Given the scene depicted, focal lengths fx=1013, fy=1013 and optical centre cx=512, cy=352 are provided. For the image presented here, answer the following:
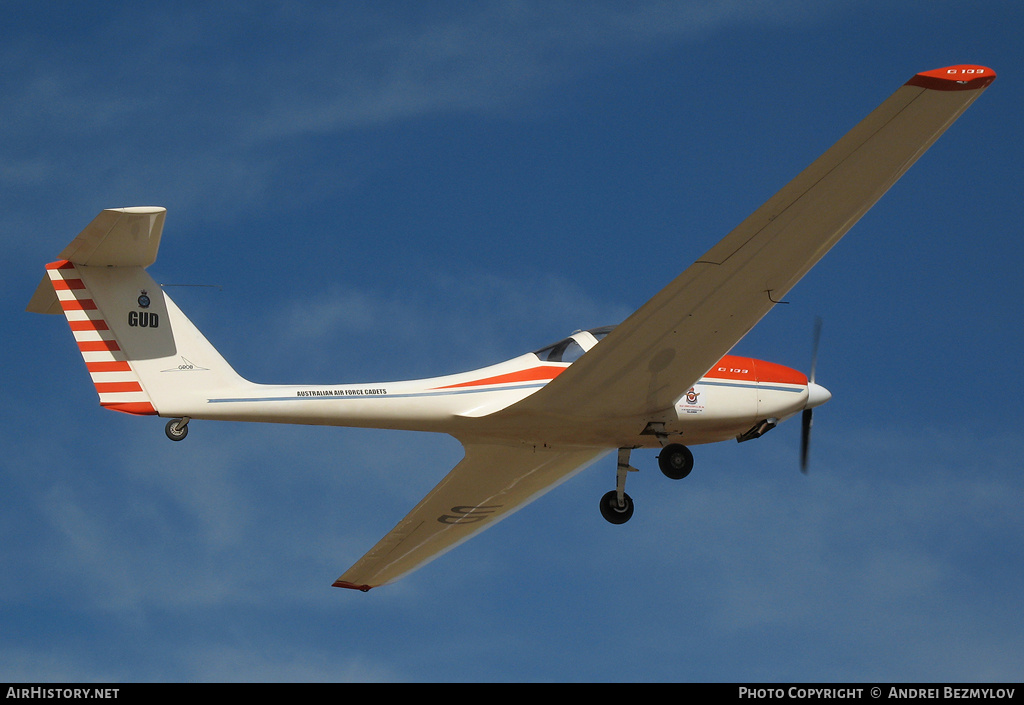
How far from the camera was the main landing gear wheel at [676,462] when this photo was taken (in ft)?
48.2

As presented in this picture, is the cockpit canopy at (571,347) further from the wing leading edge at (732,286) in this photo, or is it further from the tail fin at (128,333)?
the tail fin at (128,333)

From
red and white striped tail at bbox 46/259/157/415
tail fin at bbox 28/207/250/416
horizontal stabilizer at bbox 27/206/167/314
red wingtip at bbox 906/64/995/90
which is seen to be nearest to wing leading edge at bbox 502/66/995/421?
red wingtip at bbox 906/64/995/90

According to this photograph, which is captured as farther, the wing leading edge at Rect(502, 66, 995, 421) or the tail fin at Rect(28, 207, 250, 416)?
the tail fin at Rect(28, 207, 250, 416)

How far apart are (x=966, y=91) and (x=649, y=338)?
4.78 metres

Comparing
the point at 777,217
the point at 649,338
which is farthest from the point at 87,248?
the point at 777,217

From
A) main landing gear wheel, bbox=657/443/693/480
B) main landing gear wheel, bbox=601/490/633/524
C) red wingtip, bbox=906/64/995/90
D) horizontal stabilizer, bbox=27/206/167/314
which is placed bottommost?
main landing gear wheel, bbox=601/490/633/524

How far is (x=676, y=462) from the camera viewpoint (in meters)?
14.7

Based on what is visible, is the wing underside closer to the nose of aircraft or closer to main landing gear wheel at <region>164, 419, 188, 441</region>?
the nose of aircraft

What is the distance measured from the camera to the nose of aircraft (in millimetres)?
15656

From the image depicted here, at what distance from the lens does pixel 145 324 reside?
14.0 metres

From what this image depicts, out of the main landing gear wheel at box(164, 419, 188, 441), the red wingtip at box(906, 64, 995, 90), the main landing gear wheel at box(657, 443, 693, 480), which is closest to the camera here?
the red wingtip at box(906, 64, 995, 90)

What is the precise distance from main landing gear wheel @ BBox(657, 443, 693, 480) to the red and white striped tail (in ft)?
23.5

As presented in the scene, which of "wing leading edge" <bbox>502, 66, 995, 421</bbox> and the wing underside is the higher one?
"wing leading edge" <bbox>502, 66, 995, 421</bbox>
